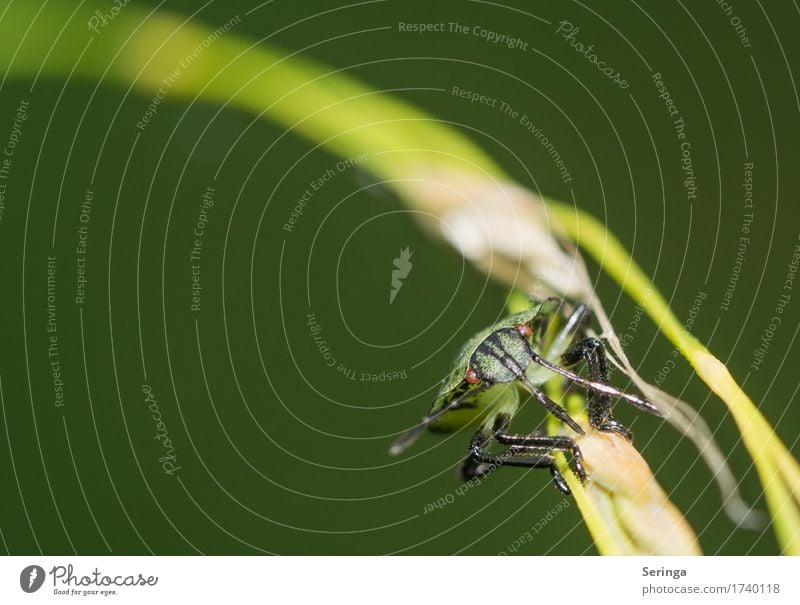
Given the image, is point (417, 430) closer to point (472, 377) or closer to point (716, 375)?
point (472, 377)

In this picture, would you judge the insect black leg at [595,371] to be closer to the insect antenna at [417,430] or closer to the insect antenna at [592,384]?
the insect antenna at [592,384]

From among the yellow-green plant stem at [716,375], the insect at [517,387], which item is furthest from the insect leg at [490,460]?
Answer: the yellow-green plant stem at [716,375]

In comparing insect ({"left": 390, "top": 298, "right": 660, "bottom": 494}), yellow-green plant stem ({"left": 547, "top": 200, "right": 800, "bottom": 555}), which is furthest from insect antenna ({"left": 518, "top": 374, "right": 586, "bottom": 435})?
yellow-green plant stem ({"left": 547, "top": 200, "right": 800, "bottom": 555})

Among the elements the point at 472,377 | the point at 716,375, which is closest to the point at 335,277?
the point at 472,377

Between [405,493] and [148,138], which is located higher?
[148,138]
